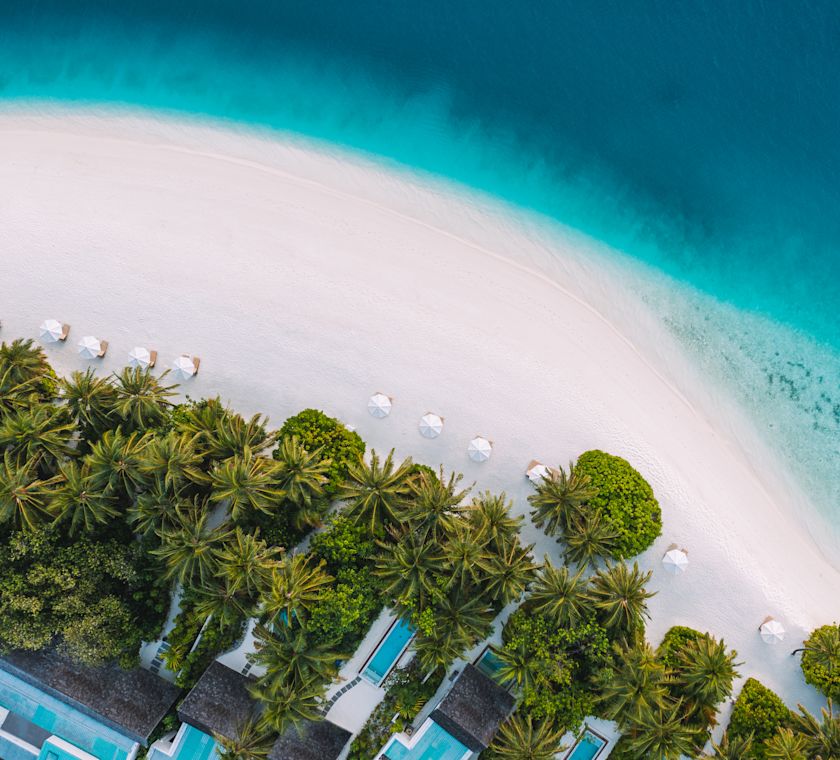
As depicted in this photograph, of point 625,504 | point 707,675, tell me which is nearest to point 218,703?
point 625,504

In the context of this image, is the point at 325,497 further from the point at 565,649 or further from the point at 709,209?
the point at 709,209

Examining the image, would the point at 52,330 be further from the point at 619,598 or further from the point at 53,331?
the point at 619,598

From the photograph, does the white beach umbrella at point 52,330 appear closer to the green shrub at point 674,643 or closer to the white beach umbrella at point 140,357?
the white beach umbrella at point 140,357

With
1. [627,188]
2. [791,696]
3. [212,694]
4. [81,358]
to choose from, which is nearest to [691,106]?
[627,188]

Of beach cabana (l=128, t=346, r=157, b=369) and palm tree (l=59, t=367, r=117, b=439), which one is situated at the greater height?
beach cabana (l=128, t=346, r=157, b=369)

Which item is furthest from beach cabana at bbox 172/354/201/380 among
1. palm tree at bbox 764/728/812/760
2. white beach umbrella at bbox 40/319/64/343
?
palm tree at bbox 764/728/812/760

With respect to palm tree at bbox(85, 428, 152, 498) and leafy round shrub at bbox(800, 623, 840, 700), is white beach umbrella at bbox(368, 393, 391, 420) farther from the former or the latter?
leafy round shrub at bbox(800, 623, 840, 700)

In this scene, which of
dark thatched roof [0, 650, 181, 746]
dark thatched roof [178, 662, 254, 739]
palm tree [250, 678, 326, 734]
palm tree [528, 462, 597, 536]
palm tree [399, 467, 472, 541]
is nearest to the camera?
palm tree [250, 678, 326, 734]
